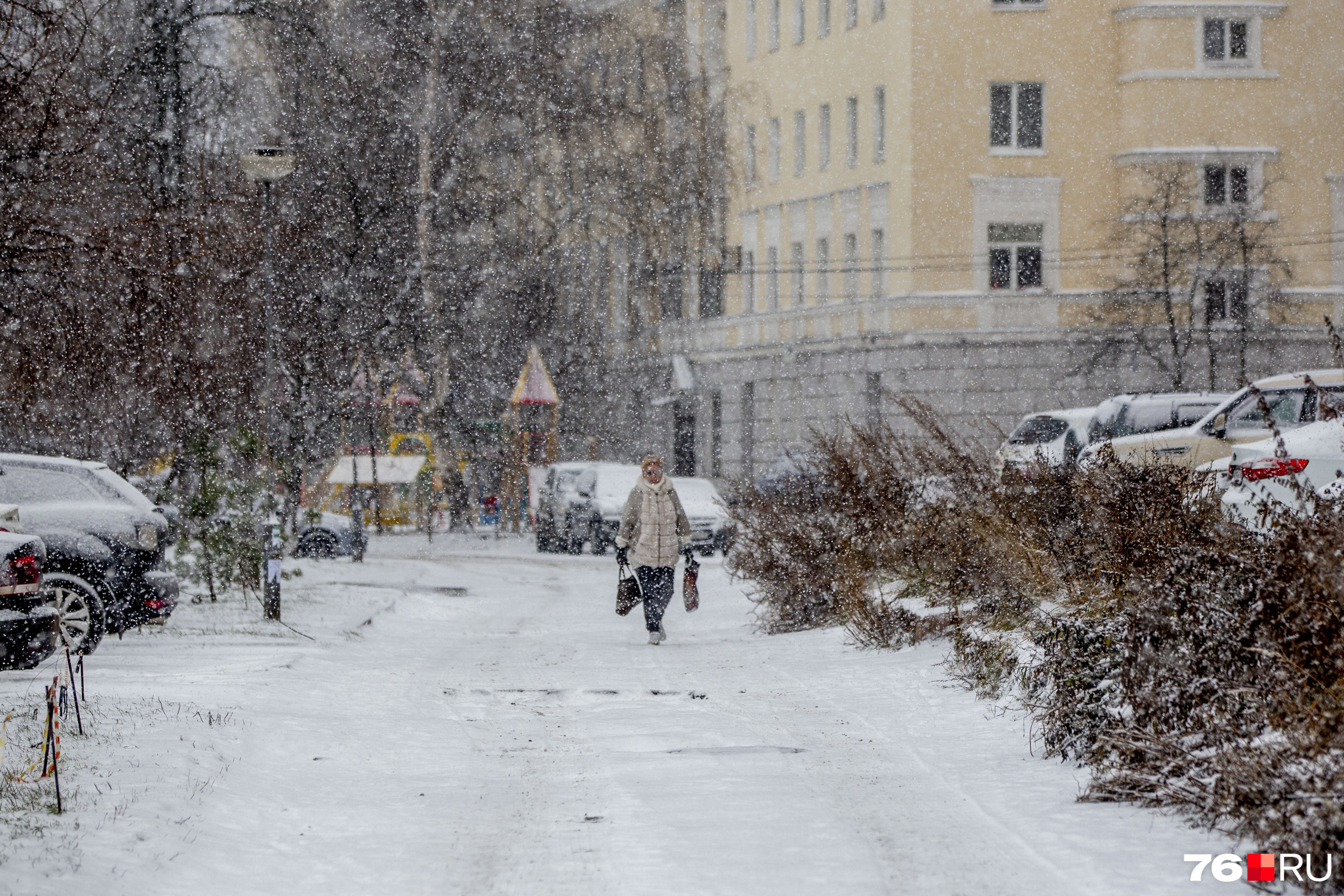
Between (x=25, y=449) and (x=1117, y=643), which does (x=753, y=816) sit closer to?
(x=1117, y=643)

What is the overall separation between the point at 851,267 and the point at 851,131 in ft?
11.6

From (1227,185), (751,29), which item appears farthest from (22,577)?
(751,29)

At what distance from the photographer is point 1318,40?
47.0 m

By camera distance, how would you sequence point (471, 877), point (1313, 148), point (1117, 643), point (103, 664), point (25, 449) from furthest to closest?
point (1313, 148) < point (25, 449) < point (103, 664) < point (1117, 643) < point (471, 877)

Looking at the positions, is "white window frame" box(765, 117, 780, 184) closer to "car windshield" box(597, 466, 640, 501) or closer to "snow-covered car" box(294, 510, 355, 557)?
"car windshield" box(597, 466, 640, 501)

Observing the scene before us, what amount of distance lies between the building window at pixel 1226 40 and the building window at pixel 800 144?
10.9 metres

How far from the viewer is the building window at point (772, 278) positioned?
5388 centimetres

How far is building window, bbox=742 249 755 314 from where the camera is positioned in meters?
55.3

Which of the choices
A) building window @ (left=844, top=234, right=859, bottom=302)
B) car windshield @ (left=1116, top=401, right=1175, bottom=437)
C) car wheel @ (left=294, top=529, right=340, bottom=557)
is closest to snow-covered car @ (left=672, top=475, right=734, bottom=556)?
car wheel @ (left=294, top=529, right=340, bottom=557)

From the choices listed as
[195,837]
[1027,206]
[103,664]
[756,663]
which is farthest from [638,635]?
[1027,206]

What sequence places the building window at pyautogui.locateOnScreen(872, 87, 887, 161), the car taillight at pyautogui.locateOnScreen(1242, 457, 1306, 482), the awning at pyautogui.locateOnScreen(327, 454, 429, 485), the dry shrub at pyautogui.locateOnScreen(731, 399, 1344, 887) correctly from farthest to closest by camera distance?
the building window at pyautogui.locateOnScreen(872, 87, 887, 161) → the awning at pyautogui.locateOnScreen(327, 454, 429, 485) → the car taillight at pyautogui.locateOnScreen(1242, 457, 1306, 482) → the dry shrub at pyautogui.locateOnScreen(731, 399, 1344, 887)

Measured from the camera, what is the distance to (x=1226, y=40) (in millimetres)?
46719

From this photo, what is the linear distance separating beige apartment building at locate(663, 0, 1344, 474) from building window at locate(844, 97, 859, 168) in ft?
3.02

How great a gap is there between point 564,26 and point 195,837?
3715cm
